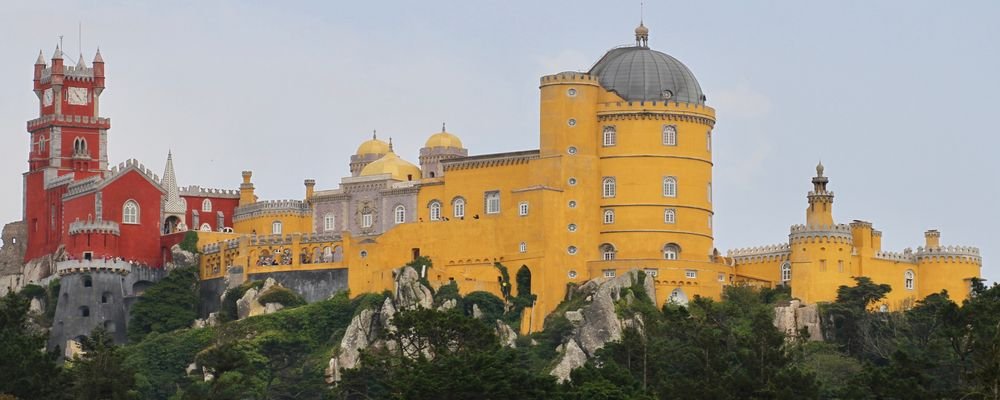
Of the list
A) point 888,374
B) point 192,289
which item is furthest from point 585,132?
Answer: point 888,374

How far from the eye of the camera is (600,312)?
421 ft

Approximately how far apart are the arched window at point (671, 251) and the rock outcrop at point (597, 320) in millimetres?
2793

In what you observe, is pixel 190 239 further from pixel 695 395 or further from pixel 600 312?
pixel 695 395

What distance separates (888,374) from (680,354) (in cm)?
1600

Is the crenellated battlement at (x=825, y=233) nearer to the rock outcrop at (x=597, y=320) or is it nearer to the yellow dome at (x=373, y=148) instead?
the rock outcrop at (x=597, y=320)

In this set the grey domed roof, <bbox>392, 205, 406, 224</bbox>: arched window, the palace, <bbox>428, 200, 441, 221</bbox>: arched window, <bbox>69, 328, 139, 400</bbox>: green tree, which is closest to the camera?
<bbox>69, 328, 139, 400</bbox>: green tree

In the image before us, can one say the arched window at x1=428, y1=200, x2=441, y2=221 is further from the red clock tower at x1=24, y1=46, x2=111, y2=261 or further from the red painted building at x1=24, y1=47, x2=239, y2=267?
the red clock tower at x1=24, y1=46, x2=111, y2=261

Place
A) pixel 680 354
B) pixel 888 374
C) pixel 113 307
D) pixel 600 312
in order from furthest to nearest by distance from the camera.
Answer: pixel 113 307, pixel 600 312, pixel 680 354, pixel 888 374

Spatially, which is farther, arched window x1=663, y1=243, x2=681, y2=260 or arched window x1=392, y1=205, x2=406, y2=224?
arched window x1=392, y1=205, x2=406, y2=224

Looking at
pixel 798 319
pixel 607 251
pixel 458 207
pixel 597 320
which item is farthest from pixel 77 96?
pixel 798 319

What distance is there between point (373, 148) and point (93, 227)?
17353 millimetres

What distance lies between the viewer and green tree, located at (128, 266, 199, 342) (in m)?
140

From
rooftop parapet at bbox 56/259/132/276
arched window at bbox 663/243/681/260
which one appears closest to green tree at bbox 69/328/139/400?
rooftop parapet at bbox 56/259/132/276

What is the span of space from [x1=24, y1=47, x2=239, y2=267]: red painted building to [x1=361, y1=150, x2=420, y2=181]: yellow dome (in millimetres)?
10205
